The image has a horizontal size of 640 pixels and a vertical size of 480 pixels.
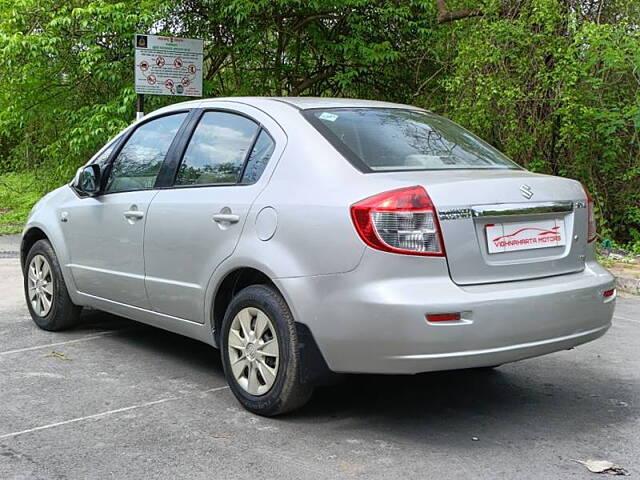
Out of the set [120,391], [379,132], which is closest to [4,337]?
[120,391]

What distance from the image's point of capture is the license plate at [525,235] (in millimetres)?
3955

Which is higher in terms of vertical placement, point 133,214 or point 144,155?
point 144,155

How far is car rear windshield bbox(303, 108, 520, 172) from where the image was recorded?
431cm

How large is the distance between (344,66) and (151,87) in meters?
3.58

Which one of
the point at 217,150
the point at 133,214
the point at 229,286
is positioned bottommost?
the point at 229,286

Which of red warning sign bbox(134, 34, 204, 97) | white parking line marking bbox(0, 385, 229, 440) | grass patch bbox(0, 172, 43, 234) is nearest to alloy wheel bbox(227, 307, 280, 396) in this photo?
white parking line marking bbox(0, 385, 229, 440)

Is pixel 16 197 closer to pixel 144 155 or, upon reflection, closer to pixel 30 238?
pixel 30 238

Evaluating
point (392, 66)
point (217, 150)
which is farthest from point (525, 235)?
point (392, 66)

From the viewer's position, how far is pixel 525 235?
13.3ft

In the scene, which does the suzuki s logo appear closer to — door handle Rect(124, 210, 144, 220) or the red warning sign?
door handle Rect(124, 210, 144, 220)

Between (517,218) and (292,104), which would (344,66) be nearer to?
(292,104)

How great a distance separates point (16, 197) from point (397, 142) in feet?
55.8

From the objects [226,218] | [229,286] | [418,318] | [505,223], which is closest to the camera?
[418,318]

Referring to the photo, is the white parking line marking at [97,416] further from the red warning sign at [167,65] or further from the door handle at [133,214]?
the red warning sign at [167,65]
